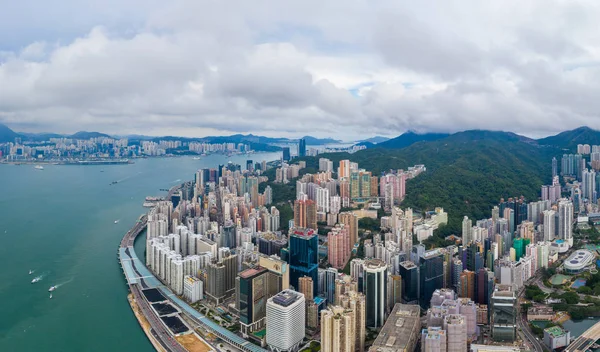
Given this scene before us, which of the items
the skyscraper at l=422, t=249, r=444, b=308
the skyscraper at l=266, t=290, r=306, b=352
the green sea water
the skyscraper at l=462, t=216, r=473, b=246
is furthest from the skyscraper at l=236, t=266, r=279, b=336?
the skyscraper at l=462, t=216, r=473, b=246

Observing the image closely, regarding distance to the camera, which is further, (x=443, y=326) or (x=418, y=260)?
(x=418, y=260)

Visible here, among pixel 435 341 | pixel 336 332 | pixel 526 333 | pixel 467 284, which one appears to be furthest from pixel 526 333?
pixel 336 332

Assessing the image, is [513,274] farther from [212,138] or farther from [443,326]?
[212,138]

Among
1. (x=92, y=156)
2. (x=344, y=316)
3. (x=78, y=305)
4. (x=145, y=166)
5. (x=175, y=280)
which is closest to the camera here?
(x=344, y=316)

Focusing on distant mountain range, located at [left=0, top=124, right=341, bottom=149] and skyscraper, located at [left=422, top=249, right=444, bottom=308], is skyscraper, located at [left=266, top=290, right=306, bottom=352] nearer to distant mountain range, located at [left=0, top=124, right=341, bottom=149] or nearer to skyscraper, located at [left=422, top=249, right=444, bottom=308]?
skyscraper, located at [left=422, top=249, right=444, bottom=308]

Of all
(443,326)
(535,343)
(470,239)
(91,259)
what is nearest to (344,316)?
(443,326)
